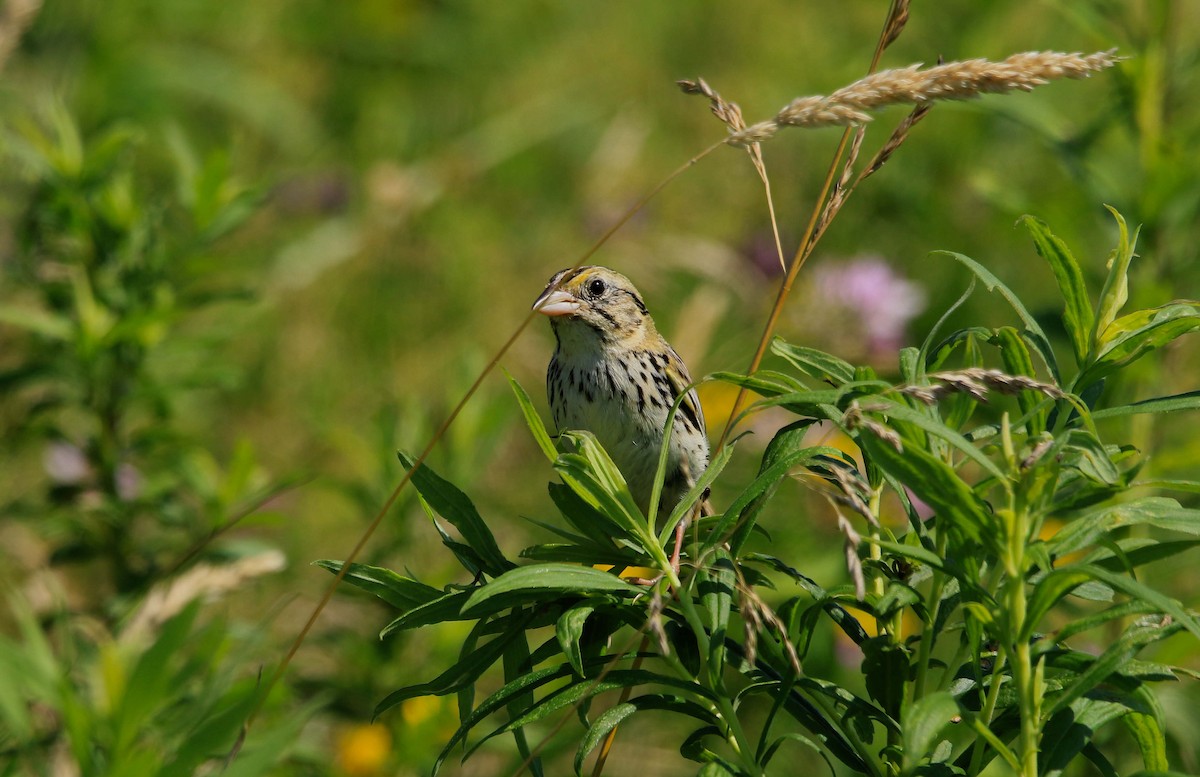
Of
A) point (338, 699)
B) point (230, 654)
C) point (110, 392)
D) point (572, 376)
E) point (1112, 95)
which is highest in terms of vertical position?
point (1112, 95)

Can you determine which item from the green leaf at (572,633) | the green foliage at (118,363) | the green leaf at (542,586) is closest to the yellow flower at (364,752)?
the green foliage at (118,363)

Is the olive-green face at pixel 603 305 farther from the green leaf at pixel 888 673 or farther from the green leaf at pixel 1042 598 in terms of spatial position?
the green leaf at pixel 1042 598

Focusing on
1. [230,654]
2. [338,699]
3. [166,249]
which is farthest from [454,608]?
[166,249]

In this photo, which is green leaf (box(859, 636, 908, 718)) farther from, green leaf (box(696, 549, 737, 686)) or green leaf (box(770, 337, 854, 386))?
green leaf (box(770, 337, 854, 386))

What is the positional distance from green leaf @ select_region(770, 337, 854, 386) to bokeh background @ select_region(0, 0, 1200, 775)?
4.37 ft

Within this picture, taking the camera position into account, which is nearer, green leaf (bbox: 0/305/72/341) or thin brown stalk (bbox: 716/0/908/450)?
thin brown stalk (bbox: 716/0/908/450)

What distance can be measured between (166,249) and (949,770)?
9.20ft

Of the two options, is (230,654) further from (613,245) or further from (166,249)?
(613,245)

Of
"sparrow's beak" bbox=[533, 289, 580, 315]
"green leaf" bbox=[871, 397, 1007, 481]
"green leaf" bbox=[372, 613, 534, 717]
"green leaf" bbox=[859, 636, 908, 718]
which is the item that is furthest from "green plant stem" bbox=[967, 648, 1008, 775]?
"sparrow's beak" bbox=[533, 289, 580, 315]

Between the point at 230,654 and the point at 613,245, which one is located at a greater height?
the point at 613,245

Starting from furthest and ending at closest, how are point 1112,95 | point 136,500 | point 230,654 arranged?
point 1112,95 < point 136,500 < point 230,654

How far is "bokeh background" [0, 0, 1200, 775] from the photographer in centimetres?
370

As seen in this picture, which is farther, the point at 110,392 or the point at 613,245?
the point at 613,245

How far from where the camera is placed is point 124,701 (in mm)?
1937
